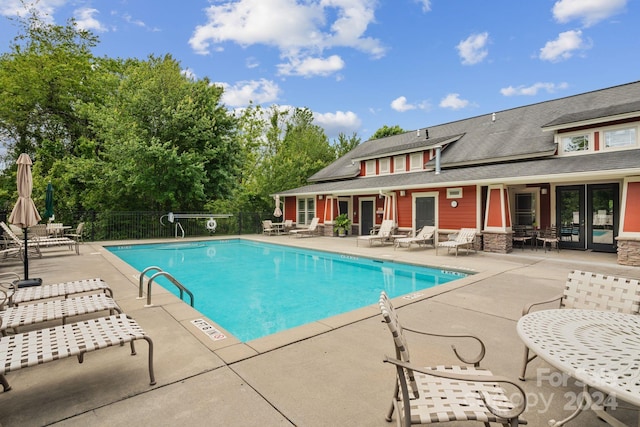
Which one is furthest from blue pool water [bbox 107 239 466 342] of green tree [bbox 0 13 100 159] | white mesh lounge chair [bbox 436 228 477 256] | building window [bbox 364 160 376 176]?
green tree [bbox 0 13 100 159]

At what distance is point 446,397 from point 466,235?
33.2 ft

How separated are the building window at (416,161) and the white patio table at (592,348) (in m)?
14.3

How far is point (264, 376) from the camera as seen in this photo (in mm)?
2758

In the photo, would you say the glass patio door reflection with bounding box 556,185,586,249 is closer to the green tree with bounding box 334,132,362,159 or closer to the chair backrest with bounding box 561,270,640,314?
the chair backrest with bounding box 561,270,640,314

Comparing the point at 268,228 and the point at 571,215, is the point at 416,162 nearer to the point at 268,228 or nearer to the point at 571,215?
the point at 571,215

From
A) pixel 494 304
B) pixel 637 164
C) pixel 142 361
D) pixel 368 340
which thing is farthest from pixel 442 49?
pixel 142 361

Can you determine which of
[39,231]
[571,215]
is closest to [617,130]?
[571,215]

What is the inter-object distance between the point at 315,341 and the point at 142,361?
5.71 feet

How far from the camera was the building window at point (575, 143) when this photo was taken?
1097 cm

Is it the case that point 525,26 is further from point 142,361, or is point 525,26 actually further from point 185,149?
point 142,361

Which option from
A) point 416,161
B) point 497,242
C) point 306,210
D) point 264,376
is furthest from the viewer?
point 306,210

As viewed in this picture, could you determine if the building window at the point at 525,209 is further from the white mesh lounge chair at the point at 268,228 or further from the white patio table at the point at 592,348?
the white mesh lounge chair at the point at 268,228

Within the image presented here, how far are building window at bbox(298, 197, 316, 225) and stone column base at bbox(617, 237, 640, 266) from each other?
528 inches

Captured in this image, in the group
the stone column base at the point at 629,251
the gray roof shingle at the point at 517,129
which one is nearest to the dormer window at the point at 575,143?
the gray roof shingle at the point at 517,129
